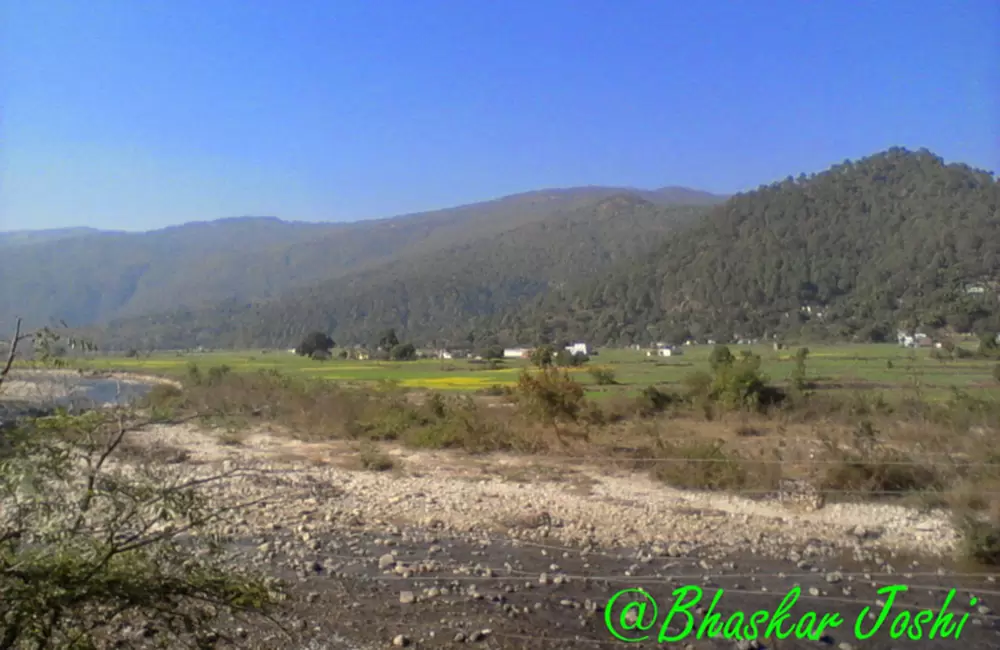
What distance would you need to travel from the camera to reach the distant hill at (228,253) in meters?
100

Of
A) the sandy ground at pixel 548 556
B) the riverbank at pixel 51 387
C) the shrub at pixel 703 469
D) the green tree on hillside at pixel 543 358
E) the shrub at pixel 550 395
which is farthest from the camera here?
the green tree on hillside at pixel 543 358

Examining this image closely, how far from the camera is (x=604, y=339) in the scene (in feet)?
171

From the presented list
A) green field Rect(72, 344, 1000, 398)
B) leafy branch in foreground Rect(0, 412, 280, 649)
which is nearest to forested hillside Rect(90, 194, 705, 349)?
green field Rect(72, 344, 1000, 398)

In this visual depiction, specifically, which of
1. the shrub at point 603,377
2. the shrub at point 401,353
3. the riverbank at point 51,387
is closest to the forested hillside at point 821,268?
the shrub at point 603,377

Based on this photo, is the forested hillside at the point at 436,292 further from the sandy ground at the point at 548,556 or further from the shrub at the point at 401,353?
the sandy ground at the point at 548,556

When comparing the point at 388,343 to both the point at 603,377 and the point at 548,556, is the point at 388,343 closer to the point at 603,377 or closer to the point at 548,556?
the point at 603,377

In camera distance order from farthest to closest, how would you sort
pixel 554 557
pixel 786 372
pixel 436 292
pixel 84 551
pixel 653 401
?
pixel 436 292
pixel 786 372
pixel 653 401
pixel 554 557
pixel 84 551

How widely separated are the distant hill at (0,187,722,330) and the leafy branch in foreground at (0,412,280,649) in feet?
251

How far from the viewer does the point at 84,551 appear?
3.36m

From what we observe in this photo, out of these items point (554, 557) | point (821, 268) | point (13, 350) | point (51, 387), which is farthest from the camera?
point (821, 268)

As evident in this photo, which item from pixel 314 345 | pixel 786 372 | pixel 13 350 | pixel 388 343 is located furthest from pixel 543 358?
pixel 314 345

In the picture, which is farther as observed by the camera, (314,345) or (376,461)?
(314,345)

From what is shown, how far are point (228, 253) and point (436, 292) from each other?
250 ft

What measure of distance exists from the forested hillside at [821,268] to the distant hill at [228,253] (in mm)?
49446
